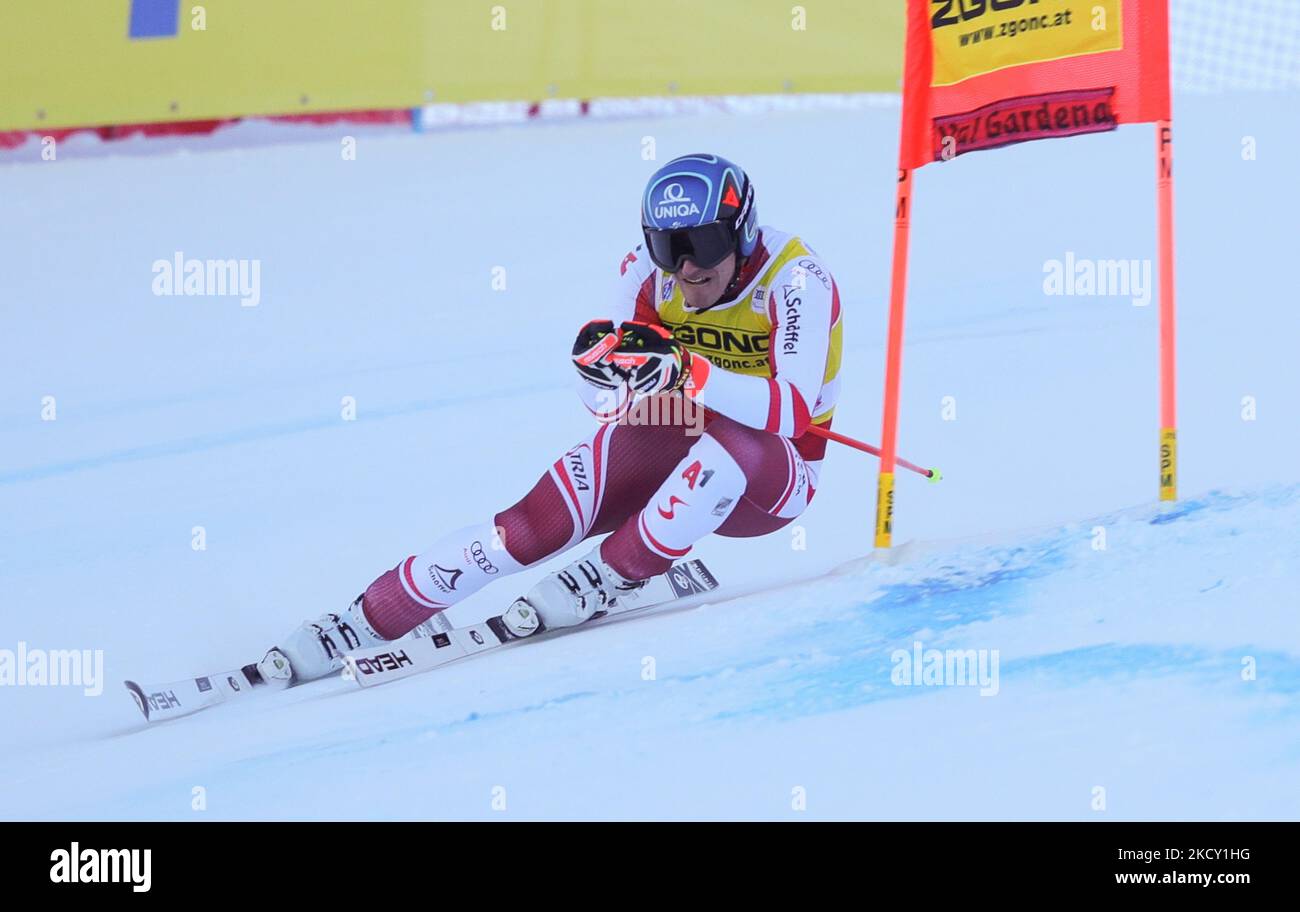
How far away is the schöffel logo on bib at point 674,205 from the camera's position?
3.67 meters

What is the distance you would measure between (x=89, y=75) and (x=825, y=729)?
164 inches

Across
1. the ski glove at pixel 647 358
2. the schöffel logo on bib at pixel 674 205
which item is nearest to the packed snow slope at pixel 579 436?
the ski glove at pixel 647 358

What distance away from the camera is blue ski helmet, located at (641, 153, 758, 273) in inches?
145

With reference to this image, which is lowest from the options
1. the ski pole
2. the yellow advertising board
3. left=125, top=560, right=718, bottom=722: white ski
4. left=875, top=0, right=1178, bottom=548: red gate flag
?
left=125, top=560, right=718, bottom=722: white ski

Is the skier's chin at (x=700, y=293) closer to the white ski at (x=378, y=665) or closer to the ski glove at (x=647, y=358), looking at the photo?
the ski glove at (x=647, y=358)

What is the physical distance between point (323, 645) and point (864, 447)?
1.37m

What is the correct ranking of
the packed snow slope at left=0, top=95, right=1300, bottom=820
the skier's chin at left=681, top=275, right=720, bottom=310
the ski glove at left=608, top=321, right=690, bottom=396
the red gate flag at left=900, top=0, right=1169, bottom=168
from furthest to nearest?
the red gate flag at left=900, top=0, right=1169, bottom=168, the skier's chin at left=681, top=275, right=720, bottom=310, the ski glove at left=608, top=321, right=690, bottom=396, the packed snow slope at left=0, top=95, right=1300, bottom=820

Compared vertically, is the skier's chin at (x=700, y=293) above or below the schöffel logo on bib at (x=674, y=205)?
below

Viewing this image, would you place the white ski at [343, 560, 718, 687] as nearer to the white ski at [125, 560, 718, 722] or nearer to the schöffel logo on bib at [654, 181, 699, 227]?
the white ski at [125, 560, 718, 722]

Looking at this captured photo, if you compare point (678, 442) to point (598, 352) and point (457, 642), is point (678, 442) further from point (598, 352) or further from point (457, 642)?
point (457, 642)

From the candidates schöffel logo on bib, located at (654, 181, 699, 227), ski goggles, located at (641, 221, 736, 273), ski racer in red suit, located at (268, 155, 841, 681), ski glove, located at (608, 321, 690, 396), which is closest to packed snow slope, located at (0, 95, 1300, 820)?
ski racer in red suit, located at (268, 155, 841, 681)

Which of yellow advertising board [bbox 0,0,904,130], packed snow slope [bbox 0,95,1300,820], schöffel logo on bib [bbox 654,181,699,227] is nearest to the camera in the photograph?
packed snow slope [bbox 0,95,1300,820]

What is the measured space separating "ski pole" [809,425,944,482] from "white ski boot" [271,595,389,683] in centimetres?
111
